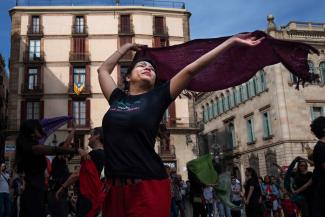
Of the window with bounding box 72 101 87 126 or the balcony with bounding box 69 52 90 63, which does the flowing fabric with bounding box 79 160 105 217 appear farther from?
the balcony with bounding box 69 52 90 63

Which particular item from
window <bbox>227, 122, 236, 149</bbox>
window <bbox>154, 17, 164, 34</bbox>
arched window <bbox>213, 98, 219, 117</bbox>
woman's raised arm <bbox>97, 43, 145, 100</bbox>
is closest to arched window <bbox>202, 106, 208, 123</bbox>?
→ arched window <bbox>213, 98, 219, 117</bbox>

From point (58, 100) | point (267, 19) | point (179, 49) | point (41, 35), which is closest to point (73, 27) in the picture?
point (41, 35)

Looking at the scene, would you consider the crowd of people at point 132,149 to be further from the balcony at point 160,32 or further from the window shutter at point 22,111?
the balcony at point 160,32

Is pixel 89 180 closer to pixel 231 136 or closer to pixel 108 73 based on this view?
pixel 108 73

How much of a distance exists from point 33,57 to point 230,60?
33416 mm

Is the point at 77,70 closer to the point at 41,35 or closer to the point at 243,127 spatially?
the point at 41,35

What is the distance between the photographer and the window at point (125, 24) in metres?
37.0

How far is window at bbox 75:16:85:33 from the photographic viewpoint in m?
36.8

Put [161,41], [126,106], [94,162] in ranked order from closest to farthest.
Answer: [126,106] → [94,162] → [161,41]

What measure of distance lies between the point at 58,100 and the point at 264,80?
18.2m

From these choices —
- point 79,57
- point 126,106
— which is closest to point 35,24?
point 79,57

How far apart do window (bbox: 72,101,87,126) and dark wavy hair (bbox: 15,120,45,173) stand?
29898 millimetres

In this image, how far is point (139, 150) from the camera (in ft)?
8.68

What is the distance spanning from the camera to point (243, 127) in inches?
1565
